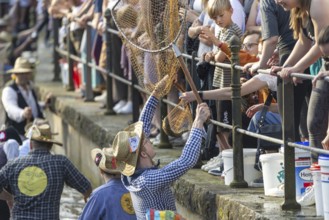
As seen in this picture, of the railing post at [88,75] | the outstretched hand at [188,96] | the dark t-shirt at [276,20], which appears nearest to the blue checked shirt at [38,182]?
the outstretched hand at [188,96]

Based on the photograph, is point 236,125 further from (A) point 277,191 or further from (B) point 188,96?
(A) point 277,191

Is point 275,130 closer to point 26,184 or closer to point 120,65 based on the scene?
point 26,184

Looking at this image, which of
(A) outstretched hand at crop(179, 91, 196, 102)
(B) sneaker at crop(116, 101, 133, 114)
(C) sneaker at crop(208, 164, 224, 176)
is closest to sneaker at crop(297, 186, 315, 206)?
(A) outstretched hand at crop(179, 91, 196, 102)

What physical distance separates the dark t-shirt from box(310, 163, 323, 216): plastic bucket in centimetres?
175

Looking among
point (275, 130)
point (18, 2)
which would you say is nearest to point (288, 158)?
point (275, 130)

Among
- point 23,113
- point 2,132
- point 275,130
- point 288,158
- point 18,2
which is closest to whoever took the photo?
point 288,158

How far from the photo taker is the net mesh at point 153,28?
8883 mm

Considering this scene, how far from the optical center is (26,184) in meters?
9.65

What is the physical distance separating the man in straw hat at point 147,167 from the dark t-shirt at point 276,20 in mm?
1475

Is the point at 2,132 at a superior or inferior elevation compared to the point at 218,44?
inferior

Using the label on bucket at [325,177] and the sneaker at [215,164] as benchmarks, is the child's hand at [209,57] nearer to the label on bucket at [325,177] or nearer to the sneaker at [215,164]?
the sneaker at [215,164]

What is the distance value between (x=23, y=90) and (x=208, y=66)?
448 cm

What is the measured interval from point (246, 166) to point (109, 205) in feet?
4.79

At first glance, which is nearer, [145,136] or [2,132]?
[145,136]
